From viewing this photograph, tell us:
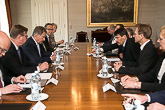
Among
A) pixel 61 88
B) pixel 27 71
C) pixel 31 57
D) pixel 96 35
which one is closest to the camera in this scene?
pixel 61 88

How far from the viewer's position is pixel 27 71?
319 centimetres

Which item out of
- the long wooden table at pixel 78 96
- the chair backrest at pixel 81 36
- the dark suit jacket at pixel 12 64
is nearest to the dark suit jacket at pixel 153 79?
the long wooden table at pixel 78 96

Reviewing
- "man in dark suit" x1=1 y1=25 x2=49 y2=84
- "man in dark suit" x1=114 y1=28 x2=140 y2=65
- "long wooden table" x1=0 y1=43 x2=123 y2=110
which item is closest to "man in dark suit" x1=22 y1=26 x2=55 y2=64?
"man in dark suit" x1=1 y1=25 x2=49 y2=84

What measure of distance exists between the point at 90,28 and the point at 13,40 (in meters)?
6.47

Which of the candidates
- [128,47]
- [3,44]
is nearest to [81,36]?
[128,47]

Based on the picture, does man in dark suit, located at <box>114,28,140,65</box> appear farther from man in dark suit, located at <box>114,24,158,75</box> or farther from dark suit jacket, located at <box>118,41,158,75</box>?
dark suit jacket, located at <box>118,41,158,75</box>

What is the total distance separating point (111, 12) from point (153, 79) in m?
6.87

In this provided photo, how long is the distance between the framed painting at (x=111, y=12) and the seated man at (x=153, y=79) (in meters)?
6.73

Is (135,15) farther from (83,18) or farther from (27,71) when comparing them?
(27,71)

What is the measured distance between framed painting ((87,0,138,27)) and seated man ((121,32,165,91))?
6729 mm

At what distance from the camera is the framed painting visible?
9.26 m

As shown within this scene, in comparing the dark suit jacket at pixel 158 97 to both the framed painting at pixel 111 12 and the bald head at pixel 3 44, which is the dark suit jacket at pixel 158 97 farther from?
the framed painting at pixel 111 12

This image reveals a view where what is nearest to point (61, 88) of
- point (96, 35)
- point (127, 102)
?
point (127, 102)

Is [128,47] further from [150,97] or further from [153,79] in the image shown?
[150,97]
